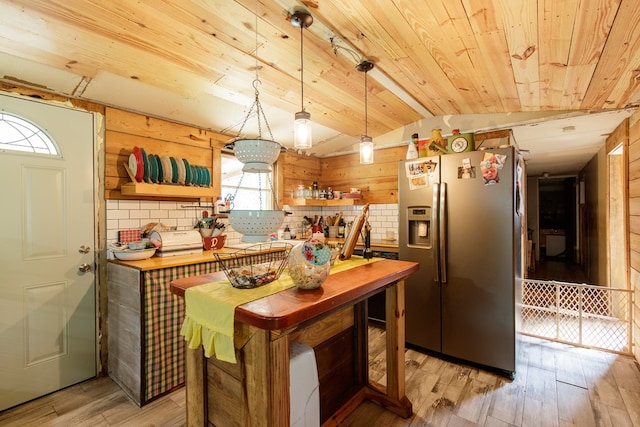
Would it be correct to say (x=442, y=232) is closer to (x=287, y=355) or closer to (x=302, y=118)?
(x=302, y=118)

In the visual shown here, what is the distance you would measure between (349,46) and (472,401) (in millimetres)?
2488

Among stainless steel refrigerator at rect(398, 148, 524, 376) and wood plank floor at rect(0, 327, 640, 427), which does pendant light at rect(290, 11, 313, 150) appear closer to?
stainless steel refrigerator at rect(398, 148, 524, 376)

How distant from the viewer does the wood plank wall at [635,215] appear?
94.7 inches

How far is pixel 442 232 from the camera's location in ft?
8.34

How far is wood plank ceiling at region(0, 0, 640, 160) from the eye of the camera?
Answer: 4.86 ft

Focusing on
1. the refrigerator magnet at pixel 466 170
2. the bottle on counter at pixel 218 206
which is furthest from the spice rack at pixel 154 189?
the refrigerator magnet at pixel 466 170

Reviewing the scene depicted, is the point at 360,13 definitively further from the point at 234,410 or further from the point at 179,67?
the point at 234,410

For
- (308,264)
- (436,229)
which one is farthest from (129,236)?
(436,229)

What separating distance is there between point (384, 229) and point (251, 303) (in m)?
2.86

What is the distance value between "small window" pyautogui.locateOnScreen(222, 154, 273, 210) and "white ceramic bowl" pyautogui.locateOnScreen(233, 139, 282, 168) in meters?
1.76

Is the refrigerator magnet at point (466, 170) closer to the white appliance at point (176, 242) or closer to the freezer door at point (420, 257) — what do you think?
the freezer door at point (420, 257)

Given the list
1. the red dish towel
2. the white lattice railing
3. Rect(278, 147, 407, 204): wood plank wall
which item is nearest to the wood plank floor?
the white lattice railing

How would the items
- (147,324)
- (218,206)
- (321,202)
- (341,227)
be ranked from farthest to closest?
(341,227) → (321,202) → (218,206) → (147,324)

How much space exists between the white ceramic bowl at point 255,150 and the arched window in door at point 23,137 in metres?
1.76
